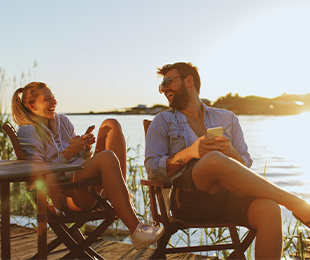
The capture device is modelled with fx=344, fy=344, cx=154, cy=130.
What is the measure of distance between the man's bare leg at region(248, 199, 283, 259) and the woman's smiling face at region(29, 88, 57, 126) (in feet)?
5.77

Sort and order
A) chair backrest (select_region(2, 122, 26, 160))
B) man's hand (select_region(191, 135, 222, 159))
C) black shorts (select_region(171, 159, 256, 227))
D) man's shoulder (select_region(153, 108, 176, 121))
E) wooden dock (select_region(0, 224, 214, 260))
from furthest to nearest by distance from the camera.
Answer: wooden dock (select_region(0, 224, 214, 260)), man's shoulder (select_region(153, 108, 176, 121)), chair backrest (select_region(2, 122, 26, 160)), man's hand (select_region(191, 135, 222, 159)), black shorts (select_region(171, 159, 256, 227))

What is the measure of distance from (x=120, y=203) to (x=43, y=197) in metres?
0.46

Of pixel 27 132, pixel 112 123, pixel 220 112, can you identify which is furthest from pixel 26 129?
pixel 220 112

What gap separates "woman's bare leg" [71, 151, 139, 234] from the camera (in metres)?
2.08

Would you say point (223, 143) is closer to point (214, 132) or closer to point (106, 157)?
point (214, 132)

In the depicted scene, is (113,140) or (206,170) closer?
(206,170)

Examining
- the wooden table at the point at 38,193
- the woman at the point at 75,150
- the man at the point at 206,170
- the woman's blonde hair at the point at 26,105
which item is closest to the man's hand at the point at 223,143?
the man at the point at 206,170

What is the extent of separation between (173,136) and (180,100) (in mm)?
357

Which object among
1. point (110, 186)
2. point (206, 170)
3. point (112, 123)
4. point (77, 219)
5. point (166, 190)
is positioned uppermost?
point (112, 123)

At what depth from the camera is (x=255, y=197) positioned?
2004mm

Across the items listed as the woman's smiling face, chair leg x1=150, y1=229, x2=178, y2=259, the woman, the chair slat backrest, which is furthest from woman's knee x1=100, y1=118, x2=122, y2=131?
chair leg x1=150, y1=229, x2=178, y2=259

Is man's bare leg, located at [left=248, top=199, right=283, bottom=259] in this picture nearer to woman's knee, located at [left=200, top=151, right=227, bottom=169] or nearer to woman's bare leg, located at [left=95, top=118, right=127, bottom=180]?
woman's knee, located at [left=200, top=151, right=227, bottom=169]

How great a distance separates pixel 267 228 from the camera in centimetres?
182

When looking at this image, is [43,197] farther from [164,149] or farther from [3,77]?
[3,77]
